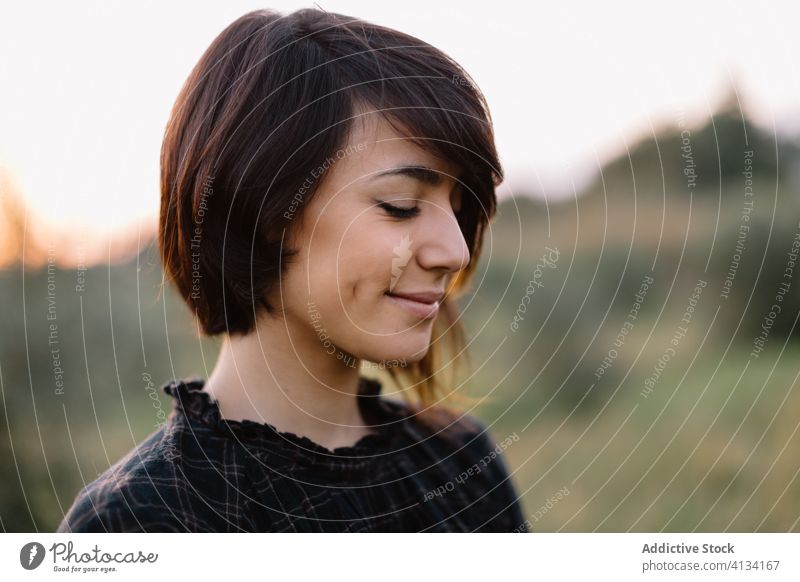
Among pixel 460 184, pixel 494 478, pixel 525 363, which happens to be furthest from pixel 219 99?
pixel 525 363

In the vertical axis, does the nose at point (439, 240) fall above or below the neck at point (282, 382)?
above

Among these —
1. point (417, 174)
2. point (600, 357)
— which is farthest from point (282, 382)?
point (600, 357)

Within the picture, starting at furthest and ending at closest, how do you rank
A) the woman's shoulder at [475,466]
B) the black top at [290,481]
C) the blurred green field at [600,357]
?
the blurred green field at [600,357]
the woman's shoulder at [475,466]
the black top at [290,481]

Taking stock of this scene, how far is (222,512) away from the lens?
0.84 m

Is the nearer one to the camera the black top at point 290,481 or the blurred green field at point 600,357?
the black top at point 290,481

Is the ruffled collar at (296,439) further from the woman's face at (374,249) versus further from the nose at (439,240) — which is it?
the nose at (439,240)

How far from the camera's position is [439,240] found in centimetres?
84

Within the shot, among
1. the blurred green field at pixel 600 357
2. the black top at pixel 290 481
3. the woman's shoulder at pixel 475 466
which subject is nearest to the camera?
the black top at pixel 290 481

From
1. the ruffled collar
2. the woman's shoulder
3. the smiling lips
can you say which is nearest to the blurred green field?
the woman's shoulder

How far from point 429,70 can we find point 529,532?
0.68 metres

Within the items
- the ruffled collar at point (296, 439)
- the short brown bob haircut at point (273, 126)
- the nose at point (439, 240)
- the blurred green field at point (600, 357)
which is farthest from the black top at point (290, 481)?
the blurred green field at point (600, 357)

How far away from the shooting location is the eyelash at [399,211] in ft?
2.67

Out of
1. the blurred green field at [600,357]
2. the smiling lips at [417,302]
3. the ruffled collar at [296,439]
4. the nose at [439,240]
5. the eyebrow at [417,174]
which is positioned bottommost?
the blurred green field at [600,357]

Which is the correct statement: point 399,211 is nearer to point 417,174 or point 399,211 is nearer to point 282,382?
point 417,174
